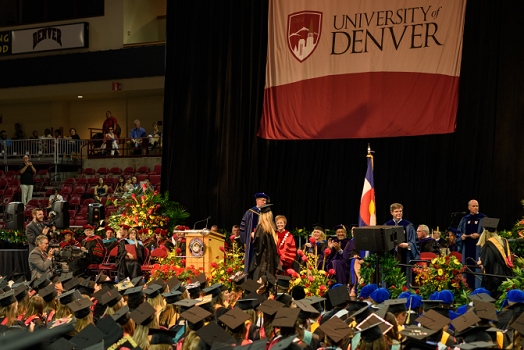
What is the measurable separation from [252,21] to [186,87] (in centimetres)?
224

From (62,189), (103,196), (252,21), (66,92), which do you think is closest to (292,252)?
(252,21)

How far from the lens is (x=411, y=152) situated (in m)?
15.5

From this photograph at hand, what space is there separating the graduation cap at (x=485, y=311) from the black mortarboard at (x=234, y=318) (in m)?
1.92

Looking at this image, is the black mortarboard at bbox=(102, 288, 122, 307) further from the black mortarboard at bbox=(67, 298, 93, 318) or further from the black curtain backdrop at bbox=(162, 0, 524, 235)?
the black curtain backdrop at bbox=(162, 0, 524, 235)

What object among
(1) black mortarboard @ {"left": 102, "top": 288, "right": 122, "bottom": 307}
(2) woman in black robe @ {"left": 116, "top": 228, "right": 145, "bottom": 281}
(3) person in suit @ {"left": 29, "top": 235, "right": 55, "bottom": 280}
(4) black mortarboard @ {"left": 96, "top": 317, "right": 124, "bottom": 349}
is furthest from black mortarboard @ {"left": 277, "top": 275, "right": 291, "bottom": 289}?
(2) woman in black robe @ {"left": 116, "top": 228, "right": 145, "bottom": 281}

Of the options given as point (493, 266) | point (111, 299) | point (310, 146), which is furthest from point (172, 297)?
point (310, 146)

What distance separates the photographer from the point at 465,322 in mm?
6156

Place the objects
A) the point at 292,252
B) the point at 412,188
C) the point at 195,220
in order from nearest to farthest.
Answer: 1. the point at 292,252
2. the point at 412,188
3. the point at 195,220

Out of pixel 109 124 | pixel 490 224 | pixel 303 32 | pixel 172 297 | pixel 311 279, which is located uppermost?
pixel 303 32

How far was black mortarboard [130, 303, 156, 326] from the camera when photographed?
6270mm

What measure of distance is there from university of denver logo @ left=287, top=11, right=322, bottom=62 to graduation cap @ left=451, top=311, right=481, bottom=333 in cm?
1085

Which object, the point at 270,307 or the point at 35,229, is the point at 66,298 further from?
the point at 35,229

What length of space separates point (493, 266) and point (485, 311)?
4631mm

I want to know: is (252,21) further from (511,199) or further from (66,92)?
(66,92)
